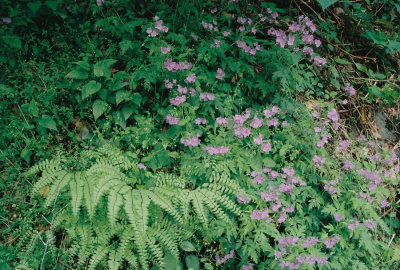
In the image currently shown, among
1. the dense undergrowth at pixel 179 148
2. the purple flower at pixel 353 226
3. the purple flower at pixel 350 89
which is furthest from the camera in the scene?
the purple flower at pixel 350 89

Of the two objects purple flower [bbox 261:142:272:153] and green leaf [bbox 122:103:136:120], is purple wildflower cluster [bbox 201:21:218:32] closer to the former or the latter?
green leaf [bbox 122:103:136:120]

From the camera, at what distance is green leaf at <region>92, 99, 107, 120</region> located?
155 inches

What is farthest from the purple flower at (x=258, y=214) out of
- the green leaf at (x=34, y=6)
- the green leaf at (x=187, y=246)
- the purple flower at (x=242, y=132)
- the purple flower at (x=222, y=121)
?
the green leaf at (x=34, y=6)

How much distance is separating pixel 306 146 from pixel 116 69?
264cm

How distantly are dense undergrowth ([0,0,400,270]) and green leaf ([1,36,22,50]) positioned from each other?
1 cm

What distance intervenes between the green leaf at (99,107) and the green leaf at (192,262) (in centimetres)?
189

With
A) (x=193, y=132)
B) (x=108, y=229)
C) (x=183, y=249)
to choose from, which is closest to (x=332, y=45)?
(x=193, y=132)

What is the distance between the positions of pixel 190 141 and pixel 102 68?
4.79 feet

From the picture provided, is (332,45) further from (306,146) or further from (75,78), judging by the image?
(75,78)

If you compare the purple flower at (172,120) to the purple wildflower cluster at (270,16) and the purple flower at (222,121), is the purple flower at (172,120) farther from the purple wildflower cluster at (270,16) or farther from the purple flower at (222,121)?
the purple wildflower cluster at (270,16)

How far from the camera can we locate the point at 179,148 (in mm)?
3928

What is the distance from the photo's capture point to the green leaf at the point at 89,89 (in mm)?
3926

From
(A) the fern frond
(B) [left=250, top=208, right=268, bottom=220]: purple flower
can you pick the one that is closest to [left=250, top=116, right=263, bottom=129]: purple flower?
(B) [left=250, top=208, right=268, bottom=220]: purple flower

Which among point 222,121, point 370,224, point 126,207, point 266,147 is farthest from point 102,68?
point 370,224
